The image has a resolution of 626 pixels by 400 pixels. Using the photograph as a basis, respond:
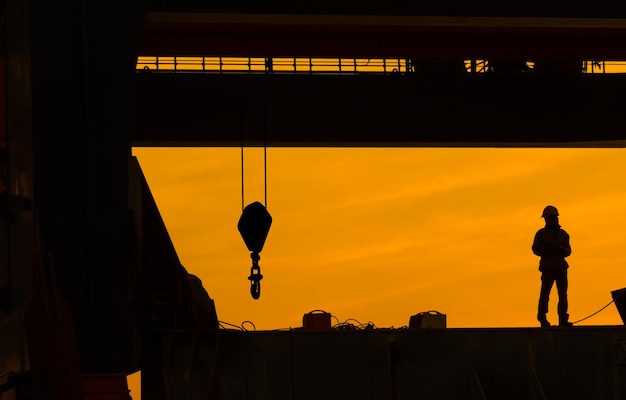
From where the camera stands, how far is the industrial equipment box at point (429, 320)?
61.7 feet

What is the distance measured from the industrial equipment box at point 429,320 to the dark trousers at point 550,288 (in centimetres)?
229

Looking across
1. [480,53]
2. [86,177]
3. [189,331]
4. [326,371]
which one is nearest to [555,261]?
[480,53]

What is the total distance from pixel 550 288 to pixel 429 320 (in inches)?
108

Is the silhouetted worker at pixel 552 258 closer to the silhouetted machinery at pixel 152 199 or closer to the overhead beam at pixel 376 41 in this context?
the overhead beam at pixel 376 41

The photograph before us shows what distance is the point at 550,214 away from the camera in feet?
67.7

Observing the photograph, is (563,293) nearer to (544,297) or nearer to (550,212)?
(544,297)

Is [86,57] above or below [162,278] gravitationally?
above

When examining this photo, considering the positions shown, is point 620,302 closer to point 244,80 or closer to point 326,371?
point 326,371

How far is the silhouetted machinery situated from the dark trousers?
10.4ft

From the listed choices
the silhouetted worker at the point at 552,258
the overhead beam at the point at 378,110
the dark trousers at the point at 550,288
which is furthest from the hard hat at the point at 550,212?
the overhead beam at the point at 378,110

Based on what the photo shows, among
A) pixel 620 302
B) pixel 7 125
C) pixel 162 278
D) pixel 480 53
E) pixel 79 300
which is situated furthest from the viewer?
pixel 480 53

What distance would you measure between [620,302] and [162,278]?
6.98 m

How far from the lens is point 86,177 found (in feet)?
48.9

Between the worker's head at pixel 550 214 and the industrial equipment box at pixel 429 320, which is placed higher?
the worker's head at pixel 550 214
